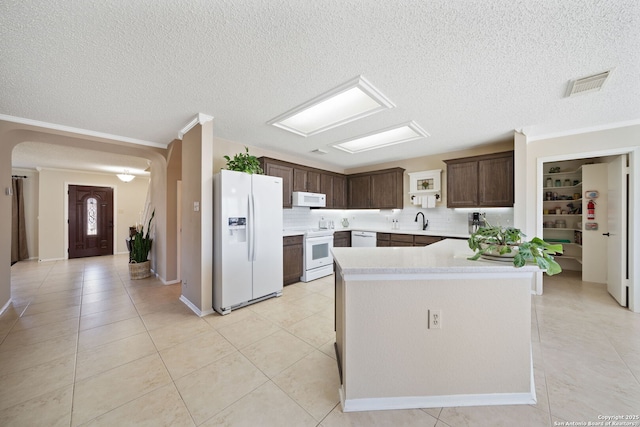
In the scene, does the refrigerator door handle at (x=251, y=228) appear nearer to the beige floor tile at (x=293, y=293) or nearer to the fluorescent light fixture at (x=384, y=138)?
the beige floor tile at (x=293, y=293)

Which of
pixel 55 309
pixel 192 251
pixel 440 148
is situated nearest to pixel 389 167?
pixel 440 148

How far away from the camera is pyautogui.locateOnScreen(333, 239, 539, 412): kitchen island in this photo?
4.93 ft

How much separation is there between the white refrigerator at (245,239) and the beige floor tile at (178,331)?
30cm

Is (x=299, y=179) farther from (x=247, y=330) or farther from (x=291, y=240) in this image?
(x=247, y=330)

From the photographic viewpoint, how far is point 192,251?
312 cm

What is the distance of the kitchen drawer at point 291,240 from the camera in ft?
12.8

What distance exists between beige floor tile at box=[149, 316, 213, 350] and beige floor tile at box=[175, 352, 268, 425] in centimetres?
62

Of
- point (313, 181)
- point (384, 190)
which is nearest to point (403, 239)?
point (384, 190)

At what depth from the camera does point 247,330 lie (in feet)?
8.25

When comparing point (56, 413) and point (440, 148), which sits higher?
point (440, 148)

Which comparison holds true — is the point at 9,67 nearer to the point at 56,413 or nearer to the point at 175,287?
the point at 56,413

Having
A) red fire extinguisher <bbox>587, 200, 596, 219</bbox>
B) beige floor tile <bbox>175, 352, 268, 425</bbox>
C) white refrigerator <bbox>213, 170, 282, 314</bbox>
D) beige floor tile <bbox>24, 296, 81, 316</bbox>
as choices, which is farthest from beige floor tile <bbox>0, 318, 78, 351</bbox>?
red fire extinguisher <bbox>587, 200, 596, 219</bbox>

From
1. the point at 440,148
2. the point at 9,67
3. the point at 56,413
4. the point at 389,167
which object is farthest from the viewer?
the point at 389,167

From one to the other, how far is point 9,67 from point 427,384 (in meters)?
3.93
